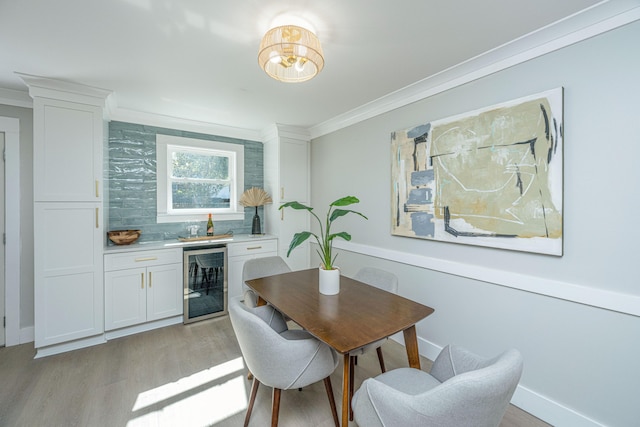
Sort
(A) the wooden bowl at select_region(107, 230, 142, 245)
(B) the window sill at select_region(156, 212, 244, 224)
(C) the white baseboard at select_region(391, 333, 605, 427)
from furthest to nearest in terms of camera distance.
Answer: (B) the window sill at select_region(156, 212, 244, 224) → (A) the wooden bowl at select_region(107, 230, 142, 245) → (C) the white baseboard at select_region(391, 333, 605, 427)

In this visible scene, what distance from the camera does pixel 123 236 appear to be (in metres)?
3.01

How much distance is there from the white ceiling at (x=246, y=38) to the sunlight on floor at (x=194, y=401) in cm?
254

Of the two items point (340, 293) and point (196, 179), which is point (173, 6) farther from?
point (196, 179)

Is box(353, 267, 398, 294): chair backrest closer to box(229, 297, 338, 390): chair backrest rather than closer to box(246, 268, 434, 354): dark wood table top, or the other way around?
box(246, 268, 434, 354): dark wood table top

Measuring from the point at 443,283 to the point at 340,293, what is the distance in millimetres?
988

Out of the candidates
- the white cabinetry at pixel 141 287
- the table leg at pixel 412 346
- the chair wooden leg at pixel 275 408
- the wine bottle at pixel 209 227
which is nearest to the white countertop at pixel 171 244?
the white cabinetry at pixel 141 287

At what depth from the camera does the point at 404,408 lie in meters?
0.96

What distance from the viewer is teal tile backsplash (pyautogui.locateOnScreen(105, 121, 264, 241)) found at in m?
3.14

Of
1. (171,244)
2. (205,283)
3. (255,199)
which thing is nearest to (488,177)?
(255,199)

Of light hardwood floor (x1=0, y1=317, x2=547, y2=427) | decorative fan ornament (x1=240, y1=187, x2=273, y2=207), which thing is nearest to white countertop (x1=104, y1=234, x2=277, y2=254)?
decorative fan ornament (x1=240, y1=187, x2=273, y2=207)

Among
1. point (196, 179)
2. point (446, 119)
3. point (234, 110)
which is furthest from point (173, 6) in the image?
point (196, 179)

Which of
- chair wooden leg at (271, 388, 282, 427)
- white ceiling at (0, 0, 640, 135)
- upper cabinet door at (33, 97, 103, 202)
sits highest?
white ceiling at (0, 0, 640, 135)

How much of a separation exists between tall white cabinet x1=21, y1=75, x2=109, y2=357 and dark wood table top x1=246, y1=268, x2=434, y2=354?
180 centimetres

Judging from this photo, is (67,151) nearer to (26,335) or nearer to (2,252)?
(2,252)
